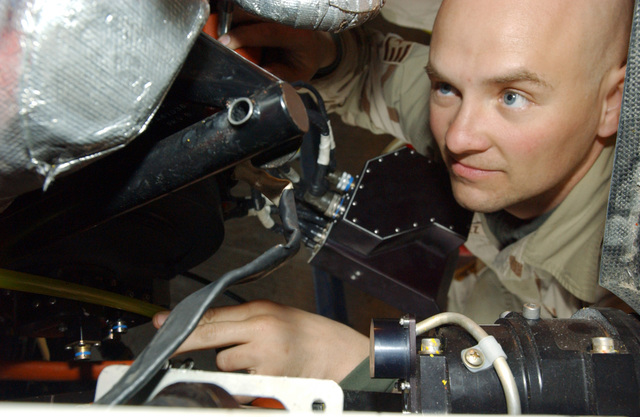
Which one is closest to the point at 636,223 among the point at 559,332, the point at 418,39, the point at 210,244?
the point at 559,332

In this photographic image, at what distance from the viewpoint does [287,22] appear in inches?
20.2

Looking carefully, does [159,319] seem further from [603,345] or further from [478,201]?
[478,201]

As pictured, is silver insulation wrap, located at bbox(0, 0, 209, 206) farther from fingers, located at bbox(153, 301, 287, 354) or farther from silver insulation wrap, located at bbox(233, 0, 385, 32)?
fingers, located at bbox(153, 301, 287, 354)

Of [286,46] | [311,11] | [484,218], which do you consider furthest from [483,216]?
[311,11]

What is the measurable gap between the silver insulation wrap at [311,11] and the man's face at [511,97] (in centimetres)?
37

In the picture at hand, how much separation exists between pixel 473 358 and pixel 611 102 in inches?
27.7

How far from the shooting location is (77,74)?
0.33 m

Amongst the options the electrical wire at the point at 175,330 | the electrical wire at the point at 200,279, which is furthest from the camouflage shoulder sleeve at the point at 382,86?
the electrical wire at the point at 175,330

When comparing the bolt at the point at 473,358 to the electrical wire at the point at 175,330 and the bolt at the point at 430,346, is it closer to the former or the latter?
the bolt at the point at 430,346

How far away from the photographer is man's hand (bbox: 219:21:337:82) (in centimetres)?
77

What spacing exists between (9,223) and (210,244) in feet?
1.02

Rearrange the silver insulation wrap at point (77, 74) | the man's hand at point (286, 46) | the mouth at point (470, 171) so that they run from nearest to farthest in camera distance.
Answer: the silver insulation wrap at point (77, 74), the man's hand at point (286, 46), the mouth at point (470, 171)

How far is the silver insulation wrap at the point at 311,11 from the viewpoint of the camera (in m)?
0.49

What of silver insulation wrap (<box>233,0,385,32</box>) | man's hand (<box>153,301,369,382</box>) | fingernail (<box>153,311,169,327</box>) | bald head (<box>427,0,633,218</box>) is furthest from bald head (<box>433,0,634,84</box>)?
fingernail (<box>153,311,169,327</box>)
